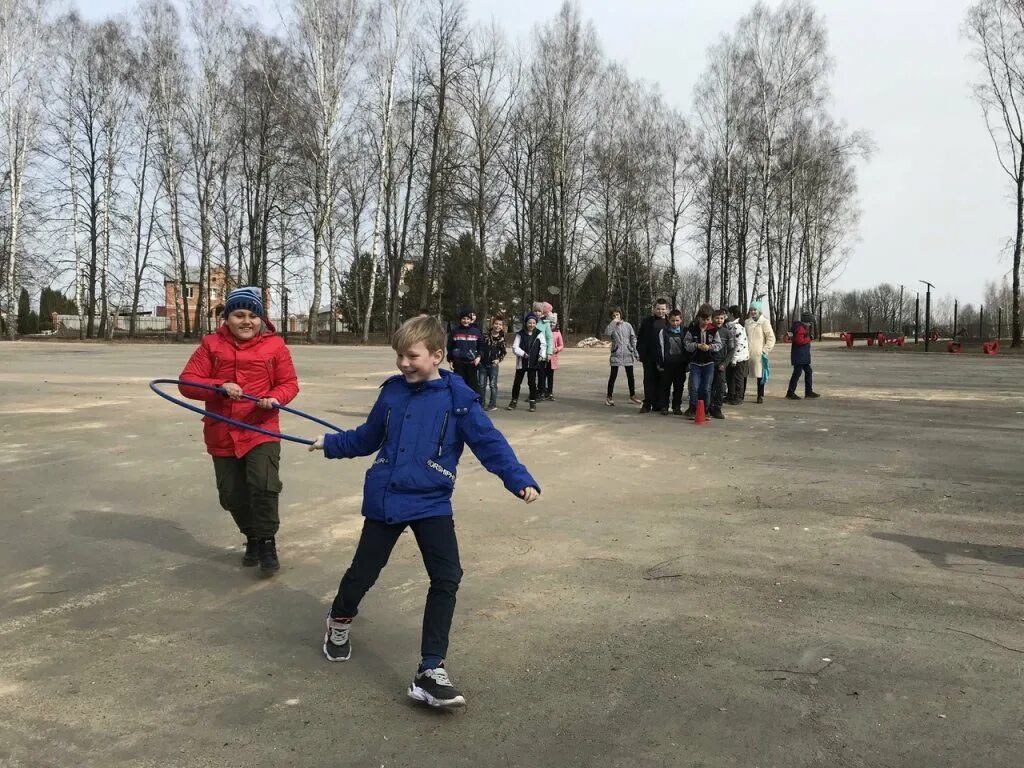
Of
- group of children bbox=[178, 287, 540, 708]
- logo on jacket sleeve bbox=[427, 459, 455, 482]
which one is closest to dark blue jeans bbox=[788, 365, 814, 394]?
group of children bbox=[178, 287, 540, 708]

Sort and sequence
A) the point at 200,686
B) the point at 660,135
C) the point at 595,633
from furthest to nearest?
the point at 660,135 < the point at 595,633 < the point at 200,686

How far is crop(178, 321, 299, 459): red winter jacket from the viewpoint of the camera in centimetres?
468

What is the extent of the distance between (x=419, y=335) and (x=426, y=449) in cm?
49

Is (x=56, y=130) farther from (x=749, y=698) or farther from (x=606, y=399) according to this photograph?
(x=749, y=698)

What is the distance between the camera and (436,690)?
10.0ft

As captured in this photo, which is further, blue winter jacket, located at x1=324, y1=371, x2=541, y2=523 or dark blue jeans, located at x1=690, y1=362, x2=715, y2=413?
dark blue jeans, located at x1=690, y1=362, x2=715, y2=413

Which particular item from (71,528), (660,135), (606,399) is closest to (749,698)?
(71,528)

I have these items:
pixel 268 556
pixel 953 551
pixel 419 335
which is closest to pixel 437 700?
pixel 419 335

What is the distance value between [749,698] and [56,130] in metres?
44.3

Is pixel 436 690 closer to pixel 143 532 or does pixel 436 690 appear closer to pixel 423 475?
pixel 423 475

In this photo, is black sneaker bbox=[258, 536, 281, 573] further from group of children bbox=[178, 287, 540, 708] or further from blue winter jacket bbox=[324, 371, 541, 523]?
blue winter jacket bbox=[324, 371, 541, 523]

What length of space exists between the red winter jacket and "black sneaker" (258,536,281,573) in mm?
564

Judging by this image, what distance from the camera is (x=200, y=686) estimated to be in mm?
3254

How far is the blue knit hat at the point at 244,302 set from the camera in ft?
15.7
